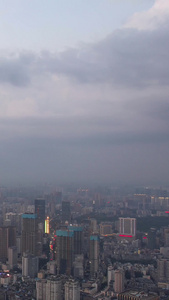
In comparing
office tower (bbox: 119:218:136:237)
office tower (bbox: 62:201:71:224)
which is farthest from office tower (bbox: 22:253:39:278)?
office tower (bbox: 119:218:136:237)

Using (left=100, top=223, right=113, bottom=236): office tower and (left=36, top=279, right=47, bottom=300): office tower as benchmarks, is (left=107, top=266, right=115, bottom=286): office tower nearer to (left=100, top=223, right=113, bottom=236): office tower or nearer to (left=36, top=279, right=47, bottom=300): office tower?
(left=36, top=279, right=47, bottom=300): office tower

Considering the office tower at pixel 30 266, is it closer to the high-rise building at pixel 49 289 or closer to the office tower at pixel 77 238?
the office tower at pixel 77 238

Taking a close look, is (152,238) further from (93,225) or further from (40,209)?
(40,209)

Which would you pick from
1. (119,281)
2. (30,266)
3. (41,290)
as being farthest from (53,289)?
(30,266)

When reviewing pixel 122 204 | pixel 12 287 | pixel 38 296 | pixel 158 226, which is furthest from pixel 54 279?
pixel 158 226

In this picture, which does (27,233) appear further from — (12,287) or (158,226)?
(158,226)

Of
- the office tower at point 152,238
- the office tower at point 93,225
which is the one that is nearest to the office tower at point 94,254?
the office tower at point 93,225
